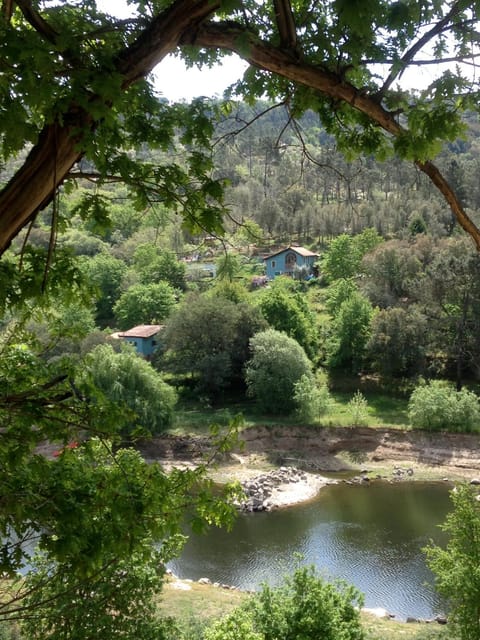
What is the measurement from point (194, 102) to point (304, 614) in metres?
7.69

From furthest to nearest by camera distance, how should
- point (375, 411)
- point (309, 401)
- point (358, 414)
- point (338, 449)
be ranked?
point (375, 411) → point (309, 401) → point (358, 414) → point (338, 449)

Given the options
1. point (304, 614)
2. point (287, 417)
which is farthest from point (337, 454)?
point (304, 614)

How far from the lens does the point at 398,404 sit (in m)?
25.7

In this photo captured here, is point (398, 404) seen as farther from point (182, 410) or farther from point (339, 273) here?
point (339, 273)

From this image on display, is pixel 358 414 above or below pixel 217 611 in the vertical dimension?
above

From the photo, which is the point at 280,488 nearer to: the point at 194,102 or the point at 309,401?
the point at 309,401

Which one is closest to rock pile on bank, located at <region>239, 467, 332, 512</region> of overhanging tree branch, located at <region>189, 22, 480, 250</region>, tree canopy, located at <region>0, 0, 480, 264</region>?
tree canopy, located at <region>0, 0, 480, 264</region>

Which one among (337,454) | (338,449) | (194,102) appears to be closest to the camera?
(194,102)

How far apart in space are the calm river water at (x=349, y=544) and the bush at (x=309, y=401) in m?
4.04

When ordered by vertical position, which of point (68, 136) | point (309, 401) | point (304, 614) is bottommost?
point (304, 614)

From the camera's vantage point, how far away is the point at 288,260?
40.6 m

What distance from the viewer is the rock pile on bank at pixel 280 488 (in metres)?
18.9

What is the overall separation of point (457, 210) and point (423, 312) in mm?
26001

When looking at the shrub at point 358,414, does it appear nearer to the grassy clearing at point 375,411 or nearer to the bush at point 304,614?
the grassy clearing at point 375,411
